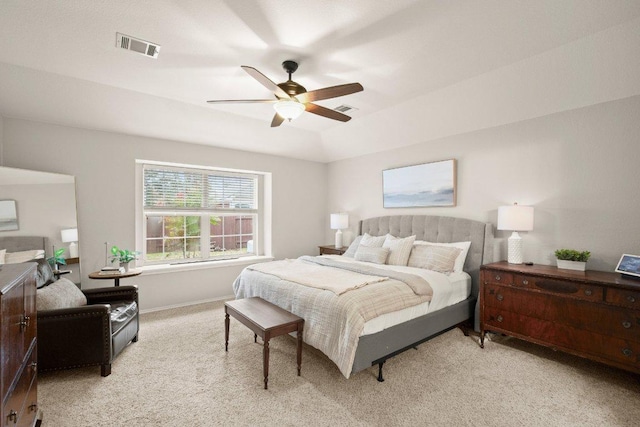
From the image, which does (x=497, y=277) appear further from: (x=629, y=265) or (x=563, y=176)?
(x=563, y=176)

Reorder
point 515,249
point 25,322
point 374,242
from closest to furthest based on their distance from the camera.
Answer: point 25,322 < point 515,249 < point 374,242

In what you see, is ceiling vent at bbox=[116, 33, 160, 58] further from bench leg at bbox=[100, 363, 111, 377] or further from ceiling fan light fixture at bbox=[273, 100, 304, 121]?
bench leg at bbox=[100, 363, 111, 377]

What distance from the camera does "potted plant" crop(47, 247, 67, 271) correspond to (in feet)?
10.8

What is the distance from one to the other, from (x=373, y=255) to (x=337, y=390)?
77.7 inches

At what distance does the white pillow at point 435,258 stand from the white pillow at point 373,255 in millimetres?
343

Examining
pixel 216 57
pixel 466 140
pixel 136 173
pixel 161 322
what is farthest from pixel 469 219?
pixel 136 173

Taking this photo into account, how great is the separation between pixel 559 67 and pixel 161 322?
5.20 m

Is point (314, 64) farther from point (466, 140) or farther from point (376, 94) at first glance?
point (466, 140)

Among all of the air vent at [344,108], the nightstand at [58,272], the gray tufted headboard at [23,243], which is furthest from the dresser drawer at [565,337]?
the gray tufted headboard at [23,243]

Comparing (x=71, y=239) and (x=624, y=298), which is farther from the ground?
(x=71, y=239)

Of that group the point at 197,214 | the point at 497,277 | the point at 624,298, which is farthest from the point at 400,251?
the point at 197,214

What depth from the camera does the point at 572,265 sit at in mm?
2850

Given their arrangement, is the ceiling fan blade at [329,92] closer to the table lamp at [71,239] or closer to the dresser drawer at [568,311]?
the dresser drawer at [568,311]

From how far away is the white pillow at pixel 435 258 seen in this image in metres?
3.46
